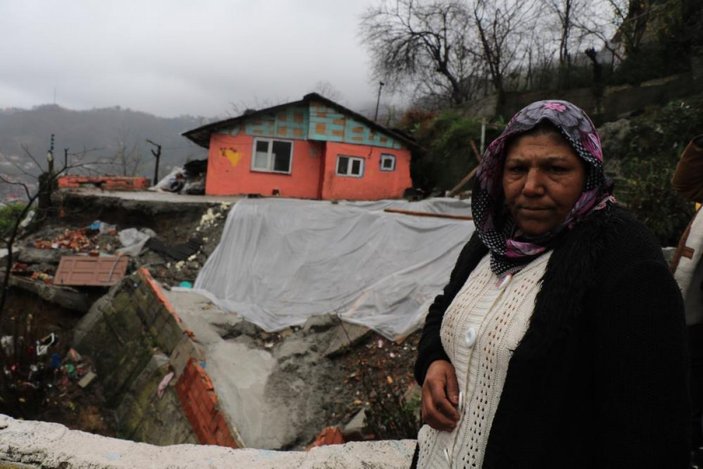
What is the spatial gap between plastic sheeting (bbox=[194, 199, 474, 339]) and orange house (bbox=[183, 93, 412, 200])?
220 inches

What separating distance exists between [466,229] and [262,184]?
9732mm

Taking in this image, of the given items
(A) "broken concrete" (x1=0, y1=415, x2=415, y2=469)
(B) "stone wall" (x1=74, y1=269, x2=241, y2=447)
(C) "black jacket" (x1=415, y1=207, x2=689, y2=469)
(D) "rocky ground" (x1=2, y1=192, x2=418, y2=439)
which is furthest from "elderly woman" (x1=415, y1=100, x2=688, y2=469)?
(B) "stone wall" (x1=74, y1=269, x2=241, y2=447)

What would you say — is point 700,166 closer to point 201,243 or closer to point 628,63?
point 201,243

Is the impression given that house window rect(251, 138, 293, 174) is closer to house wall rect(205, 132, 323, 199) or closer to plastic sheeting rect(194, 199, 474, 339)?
house wall rect(205, 132, 323, 199)

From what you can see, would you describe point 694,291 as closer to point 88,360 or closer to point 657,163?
point 657,163

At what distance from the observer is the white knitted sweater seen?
0.98m

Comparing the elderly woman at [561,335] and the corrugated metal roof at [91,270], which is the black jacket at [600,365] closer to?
the elderly woman at [561,335]

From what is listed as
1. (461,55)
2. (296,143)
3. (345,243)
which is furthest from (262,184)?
(461,55)

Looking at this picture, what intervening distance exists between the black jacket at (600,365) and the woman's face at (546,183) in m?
0.06

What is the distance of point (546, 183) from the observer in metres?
1.01

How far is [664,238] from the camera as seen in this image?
19.5ft

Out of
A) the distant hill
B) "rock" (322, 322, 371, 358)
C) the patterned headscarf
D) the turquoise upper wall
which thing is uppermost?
the distant hill

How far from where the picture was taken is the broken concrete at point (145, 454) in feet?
5.33

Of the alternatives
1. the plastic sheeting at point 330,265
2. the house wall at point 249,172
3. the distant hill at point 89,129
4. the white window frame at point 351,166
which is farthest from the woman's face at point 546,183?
the distant hill at point 89,129
